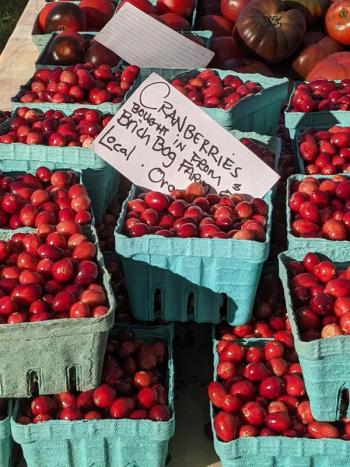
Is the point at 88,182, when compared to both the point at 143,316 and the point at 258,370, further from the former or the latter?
the point at 258,370

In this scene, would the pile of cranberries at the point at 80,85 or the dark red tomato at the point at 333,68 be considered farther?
the dark red tomato at the point at 333,68

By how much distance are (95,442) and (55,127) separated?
4.69 ft

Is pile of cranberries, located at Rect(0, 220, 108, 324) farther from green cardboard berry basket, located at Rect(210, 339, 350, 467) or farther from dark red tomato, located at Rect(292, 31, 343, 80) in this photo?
dark red tomato, located at Rect(292, 31, 343, 80)

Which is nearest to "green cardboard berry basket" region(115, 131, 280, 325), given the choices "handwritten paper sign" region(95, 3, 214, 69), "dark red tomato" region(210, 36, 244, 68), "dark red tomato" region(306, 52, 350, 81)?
"handwritten paper sign" region(95, 3, 214, 69)

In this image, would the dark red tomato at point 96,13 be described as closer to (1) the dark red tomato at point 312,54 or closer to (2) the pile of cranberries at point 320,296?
(1) the dark red tomato at point 312,54

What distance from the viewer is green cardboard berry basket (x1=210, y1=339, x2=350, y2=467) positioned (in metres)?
1.98

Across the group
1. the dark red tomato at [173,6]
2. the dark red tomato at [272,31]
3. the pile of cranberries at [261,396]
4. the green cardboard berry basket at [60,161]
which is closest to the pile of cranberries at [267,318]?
the pile of cranberries at [261,396]

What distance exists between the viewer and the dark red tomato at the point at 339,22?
4.55 meters

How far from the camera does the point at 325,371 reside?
6.31ft

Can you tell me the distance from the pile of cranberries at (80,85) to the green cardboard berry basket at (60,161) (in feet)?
1.91

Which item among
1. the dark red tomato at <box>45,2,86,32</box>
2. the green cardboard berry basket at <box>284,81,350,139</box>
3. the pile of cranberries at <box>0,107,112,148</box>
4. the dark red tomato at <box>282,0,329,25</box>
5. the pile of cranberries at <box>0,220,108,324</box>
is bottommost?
the dark red tomato at <box>282,0,329,25</box>

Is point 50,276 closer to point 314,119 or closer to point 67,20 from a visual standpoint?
point 314,119

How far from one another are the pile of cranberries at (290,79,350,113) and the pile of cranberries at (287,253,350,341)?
3.50 ft

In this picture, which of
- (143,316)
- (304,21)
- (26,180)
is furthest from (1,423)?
(304,21)
